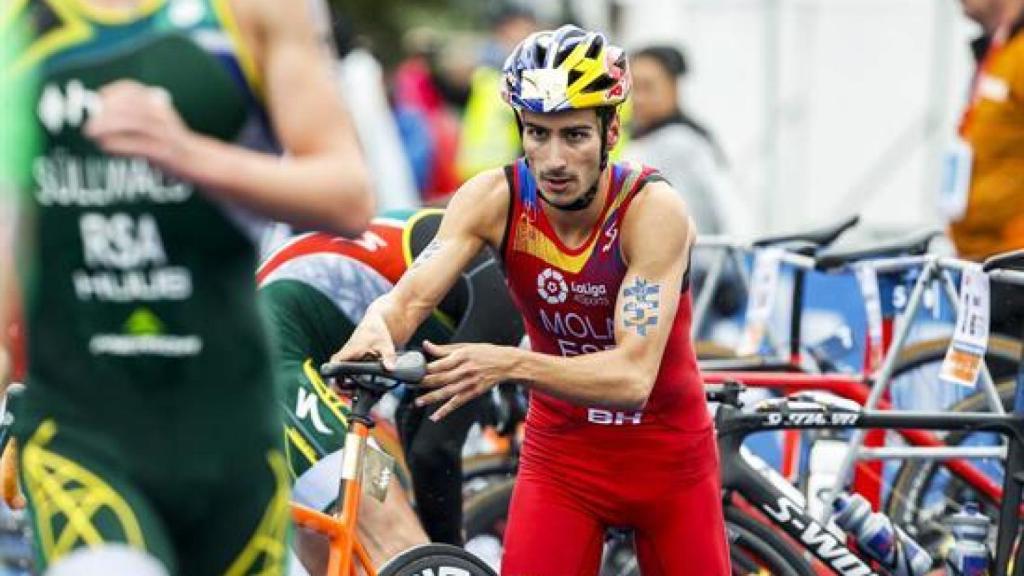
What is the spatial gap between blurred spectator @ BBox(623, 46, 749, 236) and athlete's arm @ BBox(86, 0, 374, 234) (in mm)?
7104

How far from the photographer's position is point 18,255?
158 inches

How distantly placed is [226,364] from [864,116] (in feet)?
36.2

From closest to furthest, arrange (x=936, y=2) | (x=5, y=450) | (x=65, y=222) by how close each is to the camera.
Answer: (x=65, y=222) → (x=5, y=450) → (x=936, y=2)

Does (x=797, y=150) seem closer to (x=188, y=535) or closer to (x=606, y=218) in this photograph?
(x=606, y=218)

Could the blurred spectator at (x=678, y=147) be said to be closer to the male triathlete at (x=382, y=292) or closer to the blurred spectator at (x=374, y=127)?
the blurred spectator at (x=374, y=127)

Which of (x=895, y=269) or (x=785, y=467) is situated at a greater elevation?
(x=895, y=269)

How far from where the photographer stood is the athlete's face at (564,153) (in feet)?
18.7

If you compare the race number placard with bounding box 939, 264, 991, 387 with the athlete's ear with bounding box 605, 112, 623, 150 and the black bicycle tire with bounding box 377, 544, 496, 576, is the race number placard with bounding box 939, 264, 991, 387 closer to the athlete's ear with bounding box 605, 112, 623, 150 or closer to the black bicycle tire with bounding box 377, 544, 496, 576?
the athlete's ear with bounding box 605, 112, 623, 150

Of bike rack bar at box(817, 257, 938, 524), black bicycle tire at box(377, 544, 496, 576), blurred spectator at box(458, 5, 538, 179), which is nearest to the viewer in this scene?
black bicycle tire at box(377, 544, 496, 576)

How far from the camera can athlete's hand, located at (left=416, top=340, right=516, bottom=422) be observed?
210 inches

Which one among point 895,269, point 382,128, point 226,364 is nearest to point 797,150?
point 382,128

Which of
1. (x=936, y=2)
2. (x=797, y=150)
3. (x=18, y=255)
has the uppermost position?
(x=18, y=255)

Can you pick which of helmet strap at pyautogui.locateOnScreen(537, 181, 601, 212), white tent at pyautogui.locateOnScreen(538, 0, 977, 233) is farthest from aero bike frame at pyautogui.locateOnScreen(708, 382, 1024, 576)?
white tent at pyautogui.locateOnScreen(538, 0, 977, 233)

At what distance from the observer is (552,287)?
5.84 meters
